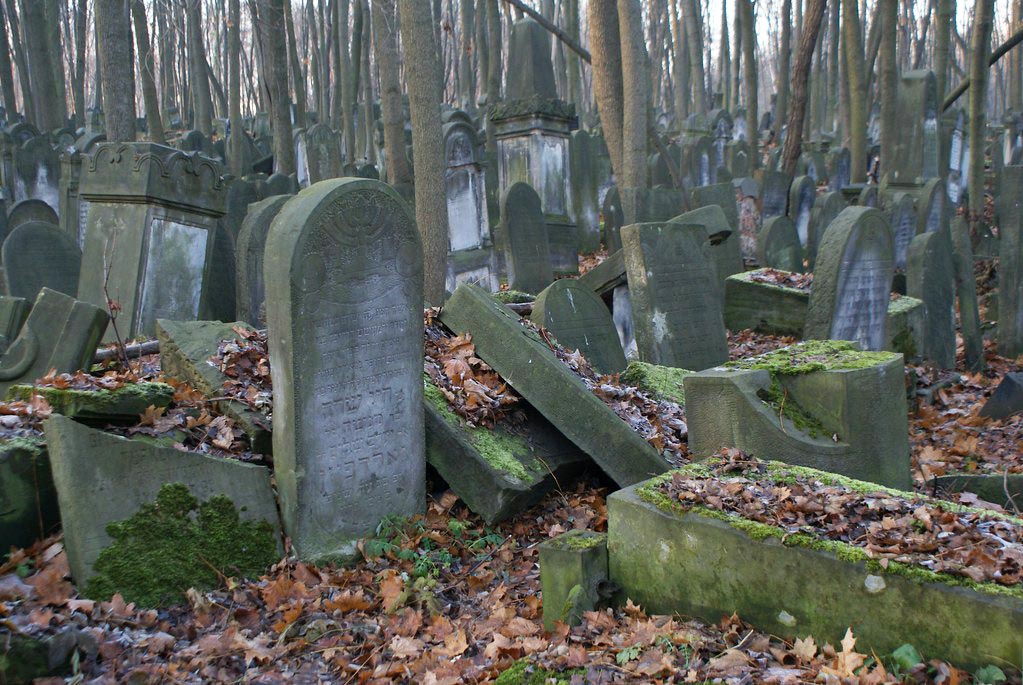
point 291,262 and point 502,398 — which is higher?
point 291,262

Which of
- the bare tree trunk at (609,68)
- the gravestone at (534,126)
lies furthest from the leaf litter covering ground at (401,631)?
the gravestone at (534,126)

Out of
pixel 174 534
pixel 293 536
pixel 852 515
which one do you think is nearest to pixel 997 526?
pixel 852 515

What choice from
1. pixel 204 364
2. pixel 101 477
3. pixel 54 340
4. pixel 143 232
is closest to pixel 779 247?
pixel 143 232

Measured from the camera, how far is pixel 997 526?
3.52 metres

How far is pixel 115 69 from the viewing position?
1007 centimetres

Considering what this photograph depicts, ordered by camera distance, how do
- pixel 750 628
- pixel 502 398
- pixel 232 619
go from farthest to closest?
pixel 502 398, pixel 232 619, pixel 750 628

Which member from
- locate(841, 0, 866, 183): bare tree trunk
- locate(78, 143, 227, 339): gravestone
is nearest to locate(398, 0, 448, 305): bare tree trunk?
locate(78, 143, 227, 339): gravestone

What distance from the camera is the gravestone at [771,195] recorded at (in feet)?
58.6

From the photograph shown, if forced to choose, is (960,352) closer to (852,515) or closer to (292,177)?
(852,515)

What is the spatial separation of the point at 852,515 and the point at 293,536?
282 cm

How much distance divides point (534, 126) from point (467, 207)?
220cm

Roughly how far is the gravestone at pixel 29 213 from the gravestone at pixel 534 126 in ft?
23.4

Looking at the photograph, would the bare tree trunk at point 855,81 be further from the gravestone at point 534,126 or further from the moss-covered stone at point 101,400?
the moss-covered stone at point 101,400

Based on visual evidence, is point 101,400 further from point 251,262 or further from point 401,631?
point 251,262
